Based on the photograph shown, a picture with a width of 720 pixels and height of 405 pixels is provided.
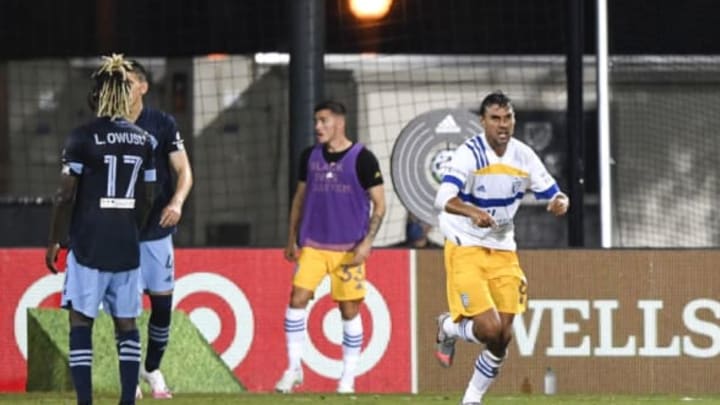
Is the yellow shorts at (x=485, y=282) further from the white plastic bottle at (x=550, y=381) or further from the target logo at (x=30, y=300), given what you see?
the target logo at (x=30, y=300)

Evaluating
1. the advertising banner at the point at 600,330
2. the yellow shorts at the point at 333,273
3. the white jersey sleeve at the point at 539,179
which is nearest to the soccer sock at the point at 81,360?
the white jersey sleeve at the point at 539,179

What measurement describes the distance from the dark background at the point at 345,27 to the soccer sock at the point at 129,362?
345 inches

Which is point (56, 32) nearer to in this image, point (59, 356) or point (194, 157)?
point (194, 157)

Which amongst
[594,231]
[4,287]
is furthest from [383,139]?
[4,287]

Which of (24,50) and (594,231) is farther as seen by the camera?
(24,50)

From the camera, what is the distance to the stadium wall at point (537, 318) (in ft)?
57.5

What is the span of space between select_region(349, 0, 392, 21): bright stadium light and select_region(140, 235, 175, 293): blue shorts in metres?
7.13

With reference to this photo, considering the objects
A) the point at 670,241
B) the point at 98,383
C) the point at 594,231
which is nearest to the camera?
the point at 98,383

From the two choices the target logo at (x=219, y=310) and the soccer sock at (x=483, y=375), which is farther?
the target logo at (x=219, y=310)

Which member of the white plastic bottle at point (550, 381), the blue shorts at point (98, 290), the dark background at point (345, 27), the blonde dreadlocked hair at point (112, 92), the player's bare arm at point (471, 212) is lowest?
the white plastic bottle at point (550, 381)

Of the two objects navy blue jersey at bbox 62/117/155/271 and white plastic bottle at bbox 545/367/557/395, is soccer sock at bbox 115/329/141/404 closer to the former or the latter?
navy blue jersey at bbox 62/117/155/271

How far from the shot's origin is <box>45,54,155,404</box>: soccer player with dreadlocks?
1237 centimetres

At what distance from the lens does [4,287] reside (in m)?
17.4

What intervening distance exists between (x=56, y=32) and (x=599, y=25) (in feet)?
A: 23.7
